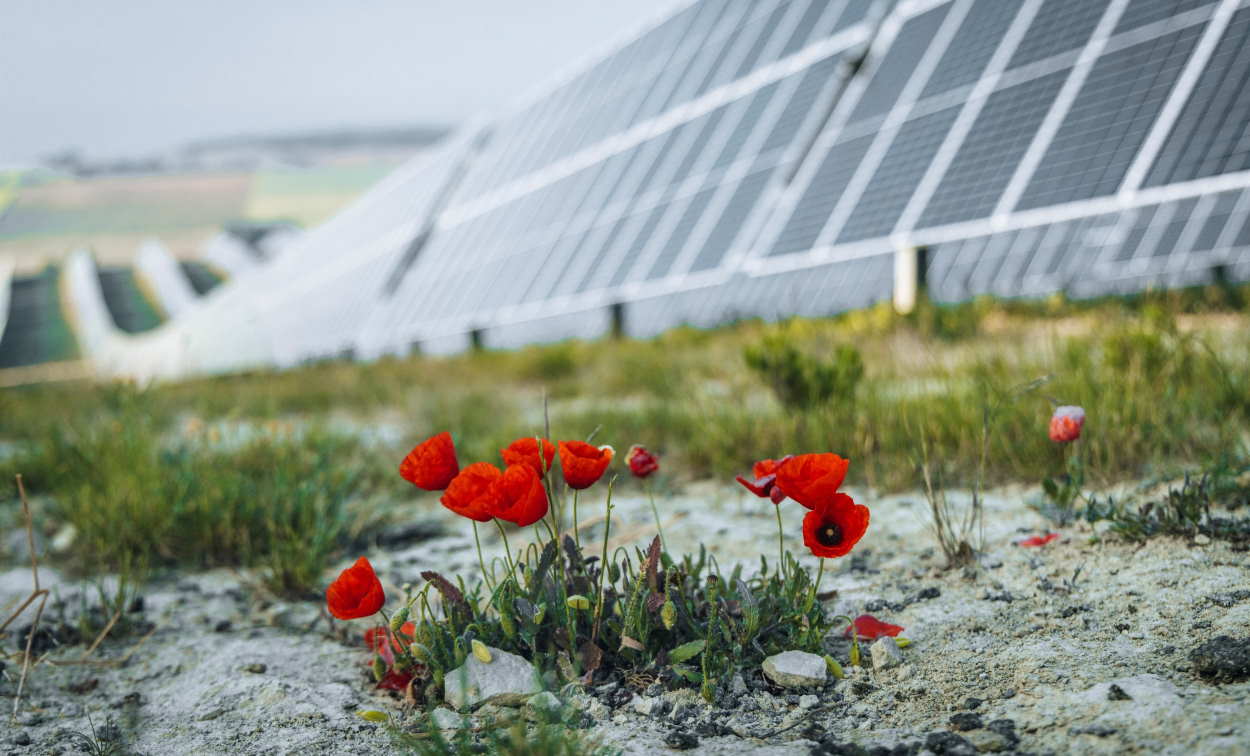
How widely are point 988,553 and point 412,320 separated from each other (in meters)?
15.7

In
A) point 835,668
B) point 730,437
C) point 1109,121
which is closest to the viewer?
point 835,668

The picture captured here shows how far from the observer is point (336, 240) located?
30672 millimetres

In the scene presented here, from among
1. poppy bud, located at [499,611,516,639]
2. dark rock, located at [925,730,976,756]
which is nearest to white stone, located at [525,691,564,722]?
poppy bud, located at [499,611,516,639]

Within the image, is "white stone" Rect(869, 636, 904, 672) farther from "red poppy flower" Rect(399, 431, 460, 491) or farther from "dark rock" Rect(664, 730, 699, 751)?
"red poppy flower" Rect(399, 431, 460, 491)

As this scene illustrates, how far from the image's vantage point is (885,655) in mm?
1821

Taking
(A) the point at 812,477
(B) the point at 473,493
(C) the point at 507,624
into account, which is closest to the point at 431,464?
(B) the point at 473,493

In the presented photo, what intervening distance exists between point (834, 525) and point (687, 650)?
0.42 metres

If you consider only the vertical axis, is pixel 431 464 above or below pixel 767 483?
above

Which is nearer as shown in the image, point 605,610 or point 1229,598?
point 1229,598

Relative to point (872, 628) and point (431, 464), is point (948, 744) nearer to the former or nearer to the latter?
point (872, 628)

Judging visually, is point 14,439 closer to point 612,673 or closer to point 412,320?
point 612,673

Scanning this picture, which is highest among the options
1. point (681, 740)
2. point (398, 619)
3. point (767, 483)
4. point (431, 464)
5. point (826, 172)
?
point (826, 172)

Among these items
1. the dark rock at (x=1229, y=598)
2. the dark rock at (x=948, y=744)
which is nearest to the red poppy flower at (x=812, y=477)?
the dark rock at (x=948, y=744)

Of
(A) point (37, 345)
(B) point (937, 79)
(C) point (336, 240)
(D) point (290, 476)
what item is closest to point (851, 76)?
(B) point (937, 79)
